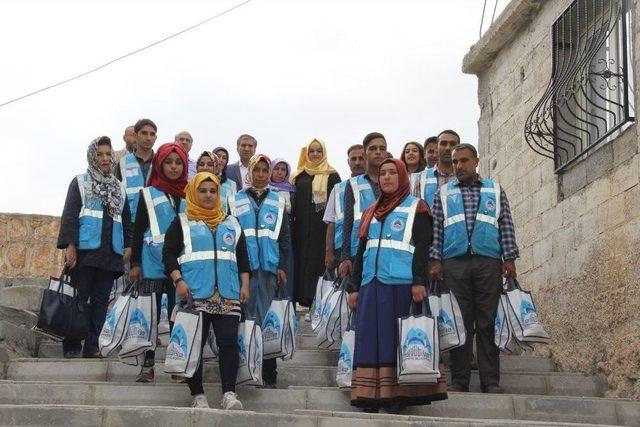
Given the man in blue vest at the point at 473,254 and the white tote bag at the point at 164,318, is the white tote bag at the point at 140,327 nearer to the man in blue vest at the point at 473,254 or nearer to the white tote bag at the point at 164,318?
the white tote bag at the point at 164,318

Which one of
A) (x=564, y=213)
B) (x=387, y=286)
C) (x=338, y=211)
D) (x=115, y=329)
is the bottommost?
(x=115, y=329)

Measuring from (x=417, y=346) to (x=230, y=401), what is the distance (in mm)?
1230

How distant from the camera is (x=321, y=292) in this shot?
9.54 metres

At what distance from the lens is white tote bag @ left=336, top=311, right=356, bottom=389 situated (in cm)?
775

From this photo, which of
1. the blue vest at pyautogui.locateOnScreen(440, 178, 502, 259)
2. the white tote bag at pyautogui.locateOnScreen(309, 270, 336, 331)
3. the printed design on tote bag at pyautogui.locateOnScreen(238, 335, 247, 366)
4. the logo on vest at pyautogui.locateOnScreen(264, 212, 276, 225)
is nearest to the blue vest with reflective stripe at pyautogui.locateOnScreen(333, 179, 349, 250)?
the white tote bag at pyautogui.locateOnScreen(309, 270, 336, 331)

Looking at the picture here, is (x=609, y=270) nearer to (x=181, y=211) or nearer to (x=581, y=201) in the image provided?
(x=581, y=201)

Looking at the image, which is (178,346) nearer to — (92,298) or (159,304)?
A: (159,304)

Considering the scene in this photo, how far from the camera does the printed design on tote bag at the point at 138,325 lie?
7859 millimetres

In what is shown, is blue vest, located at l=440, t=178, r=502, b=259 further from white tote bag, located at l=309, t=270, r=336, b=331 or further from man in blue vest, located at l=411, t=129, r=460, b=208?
white tote bag, located at l=309, t=270, r=336, b=331

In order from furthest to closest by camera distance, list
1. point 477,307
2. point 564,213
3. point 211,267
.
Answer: point 564,213 < point 477,307 < point 211,267

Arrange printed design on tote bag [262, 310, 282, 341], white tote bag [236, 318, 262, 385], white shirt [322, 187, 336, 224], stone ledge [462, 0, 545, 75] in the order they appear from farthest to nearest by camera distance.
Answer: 1. stone ledge [462, 0, 545, 75]
2. white shirt [322, 187, 336, 224]
3. printed design on tote bag [262, 310, 282, 341]
4. white tote bag [236, 318, 262, 385]

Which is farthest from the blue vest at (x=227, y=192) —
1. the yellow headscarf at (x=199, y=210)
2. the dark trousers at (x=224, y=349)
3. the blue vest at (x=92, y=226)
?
the dark trousers at (x=224, y=349)

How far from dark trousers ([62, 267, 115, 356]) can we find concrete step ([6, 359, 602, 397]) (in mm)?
395

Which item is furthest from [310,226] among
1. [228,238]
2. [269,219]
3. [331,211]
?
[228,238]
